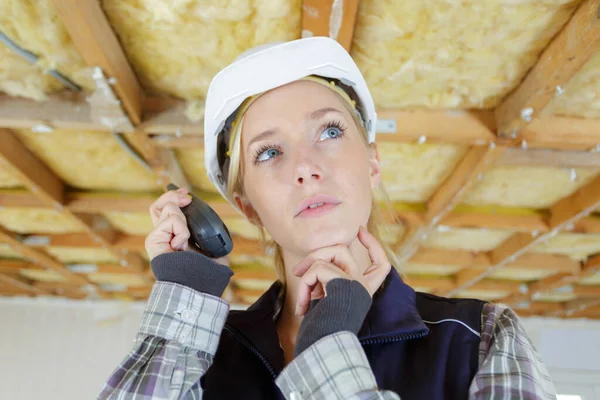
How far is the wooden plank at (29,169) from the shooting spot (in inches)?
102

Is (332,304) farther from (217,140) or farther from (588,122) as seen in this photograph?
(588,122)

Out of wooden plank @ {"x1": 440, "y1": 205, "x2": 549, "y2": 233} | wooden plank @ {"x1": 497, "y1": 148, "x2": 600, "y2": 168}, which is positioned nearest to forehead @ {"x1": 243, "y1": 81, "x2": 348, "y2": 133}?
wooden plank @ {"x1": 497, "y1": 148, "x2": 600, "y2": 168}

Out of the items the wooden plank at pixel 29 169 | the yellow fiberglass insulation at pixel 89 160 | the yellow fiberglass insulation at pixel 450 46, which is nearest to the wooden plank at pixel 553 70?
the yellow fiberglass insulation at pixel 450 46

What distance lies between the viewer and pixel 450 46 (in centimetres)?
182

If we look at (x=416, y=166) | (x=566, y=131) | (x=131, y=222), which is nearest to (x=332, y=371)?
(x=566, y=131)

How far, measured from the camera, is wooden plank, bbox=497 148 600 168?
254 cm

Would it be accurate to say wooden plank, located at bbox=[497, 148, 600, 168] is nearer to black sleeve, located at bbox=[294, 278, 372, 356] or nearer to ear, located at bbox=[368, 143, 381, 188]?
ear, located at bbox=[368, 143, 381, 188]

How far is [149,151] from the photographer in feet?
8.16

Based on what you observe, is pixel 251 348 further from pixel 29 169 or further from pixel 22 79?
pixel 29 169

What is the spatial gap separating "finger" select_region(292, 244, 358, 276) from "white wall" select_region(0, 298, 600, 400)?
6015 mm

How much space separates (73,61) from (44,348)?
5.69m

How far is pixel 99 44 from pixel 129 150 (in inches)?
37.7

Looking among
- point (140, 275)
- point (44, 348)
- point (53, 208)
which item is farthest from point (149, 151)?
Answer: point (44, 348)

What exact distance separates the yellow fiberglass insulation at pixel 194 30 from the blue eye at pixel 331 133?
76cm
